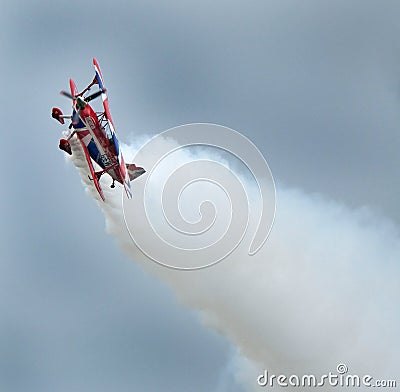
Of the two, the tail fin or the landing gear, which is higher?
the tail fin

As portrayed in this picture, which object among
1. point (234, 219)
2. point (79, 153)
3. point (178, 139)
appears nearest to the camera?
point (178, 139)

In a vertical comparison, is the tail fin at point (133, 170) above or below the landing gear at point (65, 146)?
above

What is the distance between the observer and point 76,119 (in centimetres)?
7181

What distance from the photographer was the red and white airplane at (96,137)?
235 ft

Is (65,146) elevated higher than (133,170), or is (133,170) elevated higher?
(133,170)

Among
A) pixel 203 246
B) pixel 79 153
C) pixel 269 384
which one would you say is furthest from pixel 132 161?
pixel 269 384

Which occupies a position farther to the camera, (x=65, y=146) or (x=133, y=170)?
(x=133, y=170)

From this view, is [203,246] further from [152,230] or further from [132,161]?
[132,161]

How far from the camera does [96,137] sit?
7281 cm

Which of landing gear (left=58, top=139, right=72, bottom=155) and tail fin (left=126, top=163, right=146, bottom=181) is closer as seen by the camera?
landing gear (left=58, top=139, right=72, bottom=155)

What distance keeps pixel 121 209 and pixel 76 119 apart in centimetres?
1097

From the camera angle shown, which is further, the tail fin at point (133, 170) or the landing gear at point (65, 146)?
the tail fin at point (133, 170)

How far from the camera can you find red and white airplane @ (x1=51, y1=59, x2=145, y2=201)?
2815 inches

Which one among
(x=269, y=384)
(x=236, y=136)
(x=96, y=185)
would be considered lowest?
(x=269, y=384)
